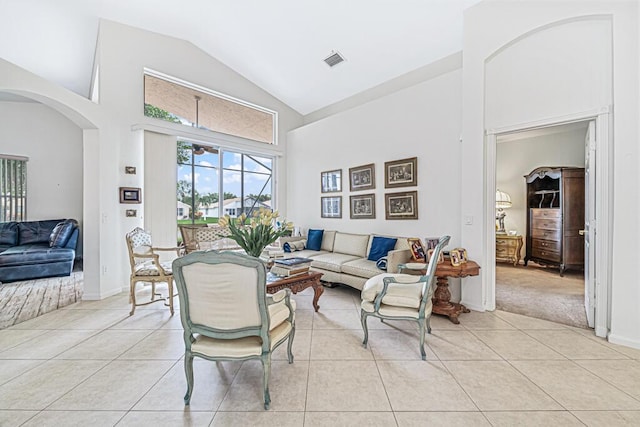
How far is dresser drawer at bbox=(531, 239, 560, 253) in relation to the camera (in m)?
5.36

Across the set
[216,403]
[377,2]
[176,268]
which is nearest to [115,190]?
[176,268]

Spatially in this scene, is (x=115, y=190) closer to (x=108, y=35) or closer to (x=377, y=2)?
(x=108, y=35)

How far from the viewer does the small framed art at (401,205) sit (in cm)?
435

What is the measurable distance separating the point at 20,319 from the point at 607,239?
660 centimetres

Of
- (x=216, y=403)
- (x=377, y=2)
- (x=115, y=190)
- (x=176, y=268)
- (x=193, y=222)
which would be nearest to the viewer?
(x=176, y=268)

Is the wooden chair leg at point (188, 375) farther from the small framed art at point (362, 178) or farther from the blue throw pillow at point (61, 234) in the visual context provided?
the blue throw pillow at point (61, 234)

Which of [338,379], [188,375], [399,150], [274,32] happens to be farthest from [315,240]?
[188,375]

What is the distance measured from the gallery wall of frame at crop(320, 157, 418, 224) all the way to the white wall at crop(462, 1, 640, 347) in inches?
36.3

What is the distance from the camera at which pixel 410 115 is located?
14.3ft

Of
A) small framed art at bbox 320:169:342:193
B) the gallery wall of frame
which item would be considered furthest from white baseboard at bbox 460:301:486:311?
small framed art at bbox 320:169:342:193

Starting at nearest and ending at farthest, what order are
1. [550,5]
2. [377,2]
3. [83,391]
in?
[83,391], [550,5], [377,2]

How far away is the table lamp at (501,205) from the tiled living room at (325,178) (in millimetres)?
149

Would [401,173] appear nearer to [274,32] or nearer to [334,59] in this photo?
[334,59]

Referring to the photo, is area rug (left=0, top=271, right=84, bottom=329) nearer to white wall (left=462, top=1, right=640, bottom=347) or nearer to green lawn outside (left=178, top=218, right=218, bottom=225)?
green lawn outside (left=178, top=218, right=218, bottom=225)
